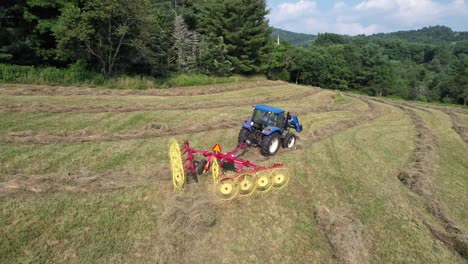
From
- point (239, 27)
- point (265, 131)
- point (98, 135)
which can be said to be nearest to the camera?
point (265, 131)

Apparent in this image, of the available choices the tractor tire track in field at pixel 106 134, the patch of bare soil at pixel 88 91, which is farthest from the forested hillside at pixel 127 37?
the tractor tire track in field at pixel 106 134

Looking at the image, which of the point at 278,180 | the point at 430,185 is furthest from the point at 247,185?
the point at 430,185

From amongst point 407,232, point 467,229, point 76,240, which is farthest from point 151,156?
point 467,229

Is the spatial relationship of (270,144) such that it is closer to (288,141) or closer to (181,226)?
(288,141)

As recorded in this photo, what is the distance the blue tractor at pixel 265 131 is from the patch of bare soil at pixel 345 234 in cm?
361

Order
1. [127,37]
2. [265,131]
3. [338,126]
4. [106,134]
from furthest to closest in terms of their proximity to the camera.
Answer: [127,37]
[338,126]
[106,134]
[265,131]

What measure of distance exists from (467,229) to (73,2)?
85.8 ft

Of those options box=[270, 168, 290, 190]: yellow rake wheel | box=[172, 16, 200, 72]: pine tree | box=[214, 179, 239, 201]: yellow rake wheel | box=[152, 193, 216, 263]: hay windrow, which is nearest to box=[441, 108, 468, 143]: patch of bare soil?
box=[270, 168, 290, 190]: yellow rake wheel

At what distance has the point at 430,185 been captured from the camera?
9625 millimetres

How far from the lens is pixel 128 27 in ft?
69.7

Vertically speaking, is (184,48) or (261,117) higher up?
(184,48)

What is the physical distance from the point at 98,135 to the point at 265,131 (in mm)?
6574

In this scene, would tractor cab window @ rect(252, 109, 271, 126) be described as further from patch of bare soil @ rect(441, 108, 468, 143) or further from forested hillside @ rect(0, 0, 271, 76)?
forested hillside @ rect(0, 0, 271, 76)

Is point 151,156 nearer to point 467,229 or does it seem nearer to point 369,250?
point 369,250
